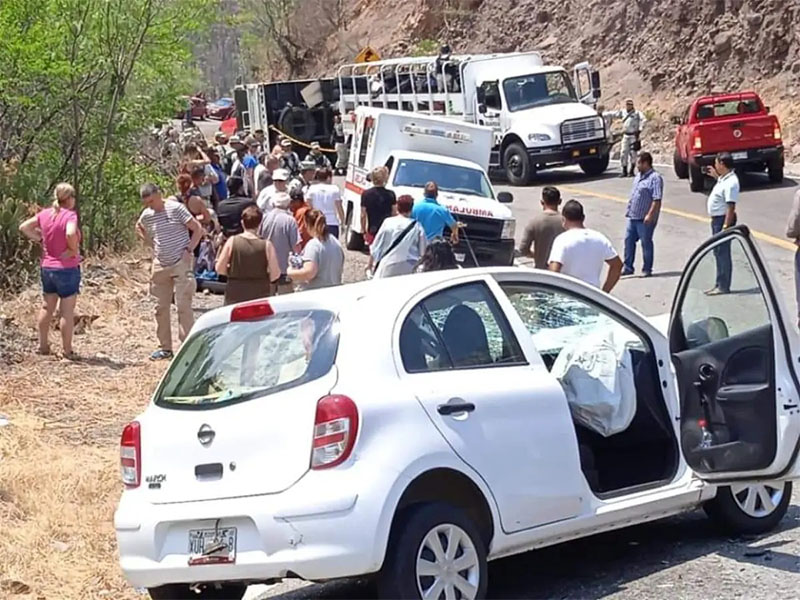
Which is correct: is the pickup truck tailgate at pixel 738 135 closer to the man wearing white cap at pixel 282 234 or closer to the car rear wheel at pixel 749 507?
the man wearing white cap at pixel 282 234

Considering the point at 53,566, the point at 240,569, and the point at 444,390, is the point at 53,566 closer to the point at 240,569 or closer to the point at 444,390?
the point at 240,569

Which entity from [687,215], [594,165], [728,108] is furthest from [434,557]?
[594,165]

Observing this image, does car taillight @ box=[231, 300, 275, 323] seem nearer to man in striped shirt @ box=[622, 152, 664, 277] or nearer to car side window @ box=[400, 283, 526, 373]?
car side window @ box=[400, 283, 526, 373]

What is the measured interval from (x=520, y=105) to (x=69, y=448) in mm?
22444

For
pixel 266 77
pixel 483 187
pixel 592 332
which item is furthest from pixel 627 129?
pixel 266 77

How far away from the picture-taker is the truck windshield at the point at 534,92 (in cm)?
3138

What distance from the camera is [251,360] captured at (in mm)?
6043

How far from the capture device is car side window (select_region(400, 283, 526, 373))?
604 centimetres

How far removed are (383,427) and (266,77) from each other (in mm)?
64749

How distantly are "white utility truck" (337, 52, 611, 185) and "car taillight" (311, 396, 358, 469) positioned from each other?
79.4ft

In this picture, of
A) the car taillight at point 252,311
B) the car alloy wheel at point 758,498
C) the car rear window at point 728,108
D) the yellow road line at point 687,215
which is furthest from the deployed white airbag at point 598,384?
the car rear window at point 728,108

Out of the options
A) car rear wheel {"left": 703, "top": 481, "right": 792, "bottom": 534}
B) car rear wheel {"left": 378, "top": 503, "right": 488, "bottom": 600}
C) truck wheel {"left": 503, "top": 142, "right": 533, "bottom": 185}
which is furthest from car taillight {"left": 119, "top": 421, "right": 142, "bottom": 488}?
truck wheel {"left": 503, "top": 142, "right": 533, "bottom": 185}

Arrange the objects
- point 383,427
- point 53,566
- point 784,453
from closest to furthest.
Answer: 1. point 383,427
2. point 784,453
3. point 53,566

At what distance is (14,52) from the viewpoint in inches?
709
